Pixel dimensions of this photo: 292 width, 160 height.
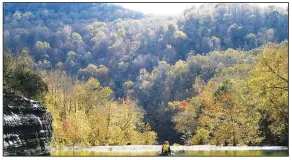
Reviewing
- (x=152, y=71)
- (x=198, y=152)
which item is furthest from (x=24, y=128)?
(x=152, y=71)

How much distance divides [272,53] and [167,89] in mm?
23579

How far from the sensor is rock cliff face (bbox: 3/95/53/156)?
13836 mm

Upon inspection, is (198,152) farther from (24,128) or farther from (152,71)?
(152,71)

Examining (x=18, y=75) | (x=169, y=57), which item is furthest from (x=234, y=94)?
(x=169, y=57)

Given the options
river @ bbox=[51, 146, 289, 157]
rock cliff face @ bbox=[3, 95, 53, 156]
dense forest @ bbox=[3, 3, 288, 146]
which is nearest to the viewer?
rock cliff face @ bbox=[3, 95, 53, 156]

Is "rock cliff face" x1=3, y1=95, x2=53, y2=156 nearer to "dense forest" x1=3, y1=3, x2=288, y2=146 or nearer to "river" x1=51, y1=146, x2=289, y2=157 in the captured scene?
"river" x1=51, y1=146, x2=289, y2=157

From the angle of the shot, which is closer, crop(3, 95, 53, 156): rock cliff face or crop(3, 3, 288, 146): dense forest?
crop(3, 95, 53, 156): rock cliff face

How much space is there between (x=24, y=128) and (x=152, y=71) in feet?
99.2

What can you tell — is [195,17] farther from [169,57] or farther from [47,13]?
[47,13]

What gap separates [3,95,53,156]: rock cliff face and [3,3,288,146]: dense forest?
37.0 inches

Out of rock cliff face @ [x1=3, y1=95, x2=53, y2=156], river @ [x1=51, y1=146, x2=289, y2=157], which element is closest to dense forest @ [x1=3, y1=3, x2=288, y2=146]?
rock cliff face @ [x1=3, y1=95, x2=53, y2=156]

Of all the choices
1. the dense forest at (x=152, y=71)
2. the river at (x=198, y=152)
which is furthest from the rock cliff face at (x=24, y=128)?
the dense forest at (x=152, y=71)

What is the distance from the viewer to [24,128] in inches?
575

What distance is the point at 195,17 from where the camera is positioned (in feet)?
155
